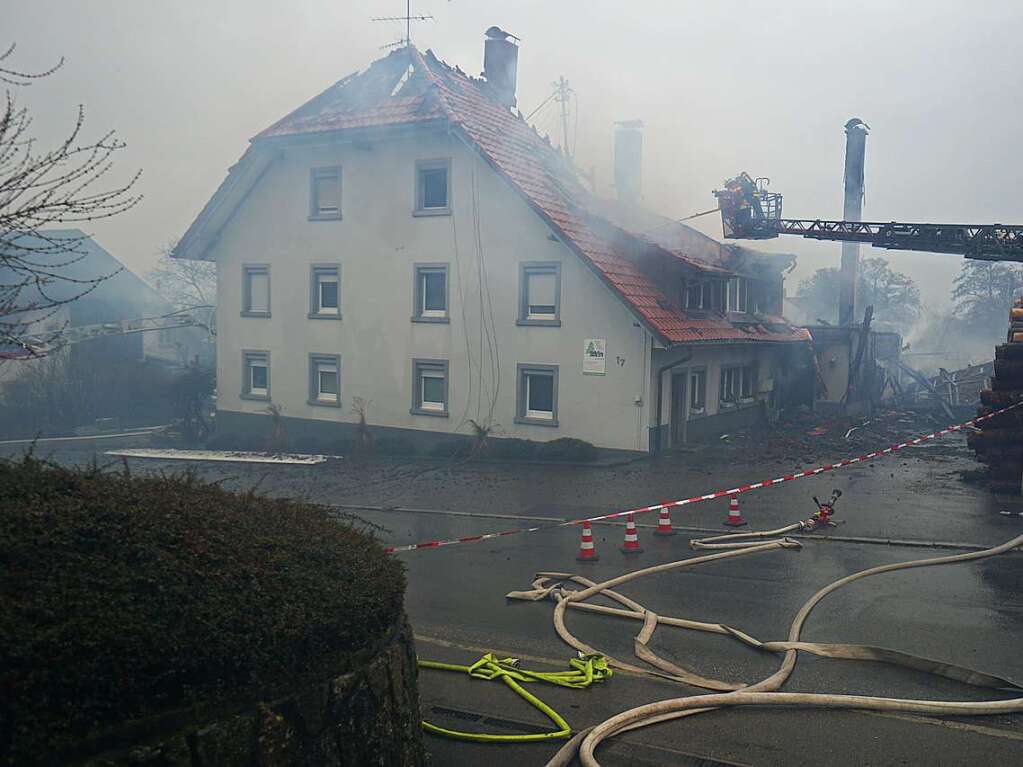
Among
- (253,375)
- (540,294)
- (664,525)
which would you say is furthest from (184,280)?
(664,525)

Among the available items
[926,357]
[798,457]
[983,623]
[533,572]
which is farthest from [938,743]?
[926,357]

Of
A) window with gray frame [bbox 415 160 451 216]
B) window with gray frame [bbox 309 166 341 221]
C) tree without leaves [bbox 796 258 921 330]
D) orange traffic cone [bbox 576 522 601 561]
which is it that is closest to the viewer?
orange traffic cone [bbox 576 522 601 561]

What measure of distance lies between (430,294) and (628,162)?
8.84 meters

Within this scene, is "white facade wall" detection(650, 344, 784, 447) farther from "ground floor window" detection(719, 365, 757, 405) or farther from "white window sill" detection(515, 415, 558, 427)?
"white window sill" detection(515, 415, 558, 427)

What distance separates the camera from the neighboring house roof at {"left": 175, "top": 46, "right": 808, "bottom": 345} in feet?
66.4

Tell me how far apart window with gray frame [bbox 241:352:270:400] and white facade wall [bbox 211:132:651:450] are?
16 cm

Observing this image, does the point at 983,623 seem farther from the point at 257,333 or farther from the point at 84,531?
the point at 257,333

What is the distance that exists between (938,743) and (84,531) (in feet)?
15.5

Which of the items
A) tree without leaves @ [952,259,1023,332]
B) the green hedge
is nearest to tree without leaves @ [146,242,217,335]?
tree without leaves @ [952,259,1023,332]

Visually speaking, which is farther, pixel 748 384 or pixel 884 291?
pixel 884 291

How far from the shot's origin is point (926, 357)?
51781 mm

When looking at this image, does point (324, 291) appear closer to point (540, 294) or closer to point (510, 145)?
point (510, 145)

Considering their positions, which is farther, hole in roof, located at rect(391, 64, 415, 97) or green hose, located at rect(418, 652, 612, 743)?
hole in roof, located at rect(391, 64, 415, 97)

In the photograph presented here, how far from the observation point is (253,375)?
25438mm
